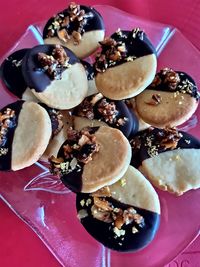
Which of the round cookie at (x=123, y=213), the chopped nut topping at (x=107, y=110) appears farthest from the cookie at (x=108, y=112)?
the round cookie at (x=123, y=213)

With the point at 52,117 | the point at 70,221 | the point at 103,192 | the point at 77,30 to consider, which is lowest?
the point at 70,221

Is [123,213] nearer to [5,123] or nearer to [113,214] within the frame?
[113,214]

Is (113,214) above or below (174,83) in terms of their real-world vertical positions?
below

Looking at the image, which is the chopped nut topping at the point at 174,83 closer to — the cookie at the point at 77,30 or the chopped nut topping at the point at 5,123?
the cookie at the point at 77,30

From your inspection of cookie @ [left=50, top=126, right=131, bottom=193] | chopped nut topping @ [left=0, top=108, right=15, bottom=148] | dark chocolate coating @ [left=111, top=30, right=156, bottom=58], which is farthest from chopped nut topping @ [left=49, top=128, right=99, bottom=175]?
dark chocolate coating @ [left=111, top=30, right=156, bottom=58]

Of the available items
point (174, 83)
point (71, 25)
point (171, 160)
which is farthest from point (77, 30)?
point (171, 160)
